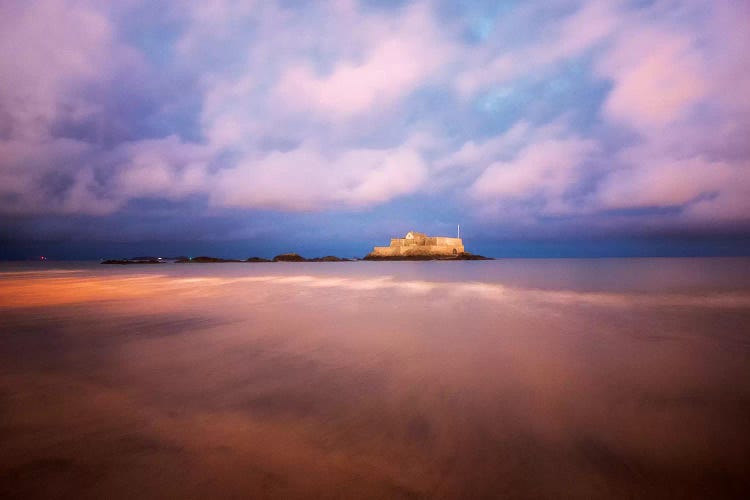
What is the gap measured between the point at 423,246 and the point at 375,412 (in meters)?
82.9

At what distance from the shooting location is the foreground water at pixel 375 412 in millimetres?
2236

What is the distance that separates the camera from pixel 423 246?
85.2 meters

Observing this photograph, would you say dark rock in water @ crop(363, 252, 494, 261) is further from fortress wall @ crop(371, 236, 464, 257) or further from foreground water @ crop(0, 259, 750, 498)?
foreground water @ crop(0, 259, 750, 498)

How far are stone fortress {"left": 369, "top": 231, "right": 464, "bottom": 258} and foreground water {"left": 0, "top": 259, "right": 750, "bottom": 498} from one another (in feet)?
255

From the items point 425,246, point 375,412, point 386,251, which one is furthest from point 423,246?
point 375,412

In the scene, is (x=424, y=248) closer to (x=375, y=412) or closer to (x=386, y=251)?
(x=386, y=251)

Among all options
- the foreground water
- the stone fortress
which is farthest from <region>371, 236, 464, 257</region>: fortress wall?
the foreground water

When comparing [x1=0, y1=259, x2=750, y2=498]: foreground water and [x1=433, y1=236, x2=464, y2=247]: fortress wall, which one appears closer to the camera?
[x1=0, y1=259, x2=750, y2=498]: foreground water

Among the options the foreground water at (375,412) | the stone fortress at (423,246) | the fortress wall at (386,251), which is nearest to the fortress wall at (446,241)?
the stone fortress at (423,246)

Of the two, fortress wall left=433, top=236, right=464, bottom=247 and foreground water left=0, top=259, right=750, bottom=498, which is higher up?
fortress wall left=433, top=236, right=464, bottom=247

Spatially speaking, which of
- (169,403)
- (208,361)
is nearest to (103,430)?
(169,403)

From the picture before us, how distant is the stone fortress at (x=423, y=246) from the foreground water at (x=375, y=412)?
7766 centimetres

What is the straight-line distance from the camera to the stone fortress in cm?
8438

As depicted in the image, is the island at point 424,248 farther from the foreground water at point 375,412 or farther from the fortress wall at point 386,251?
the foreground water at point 375,412
